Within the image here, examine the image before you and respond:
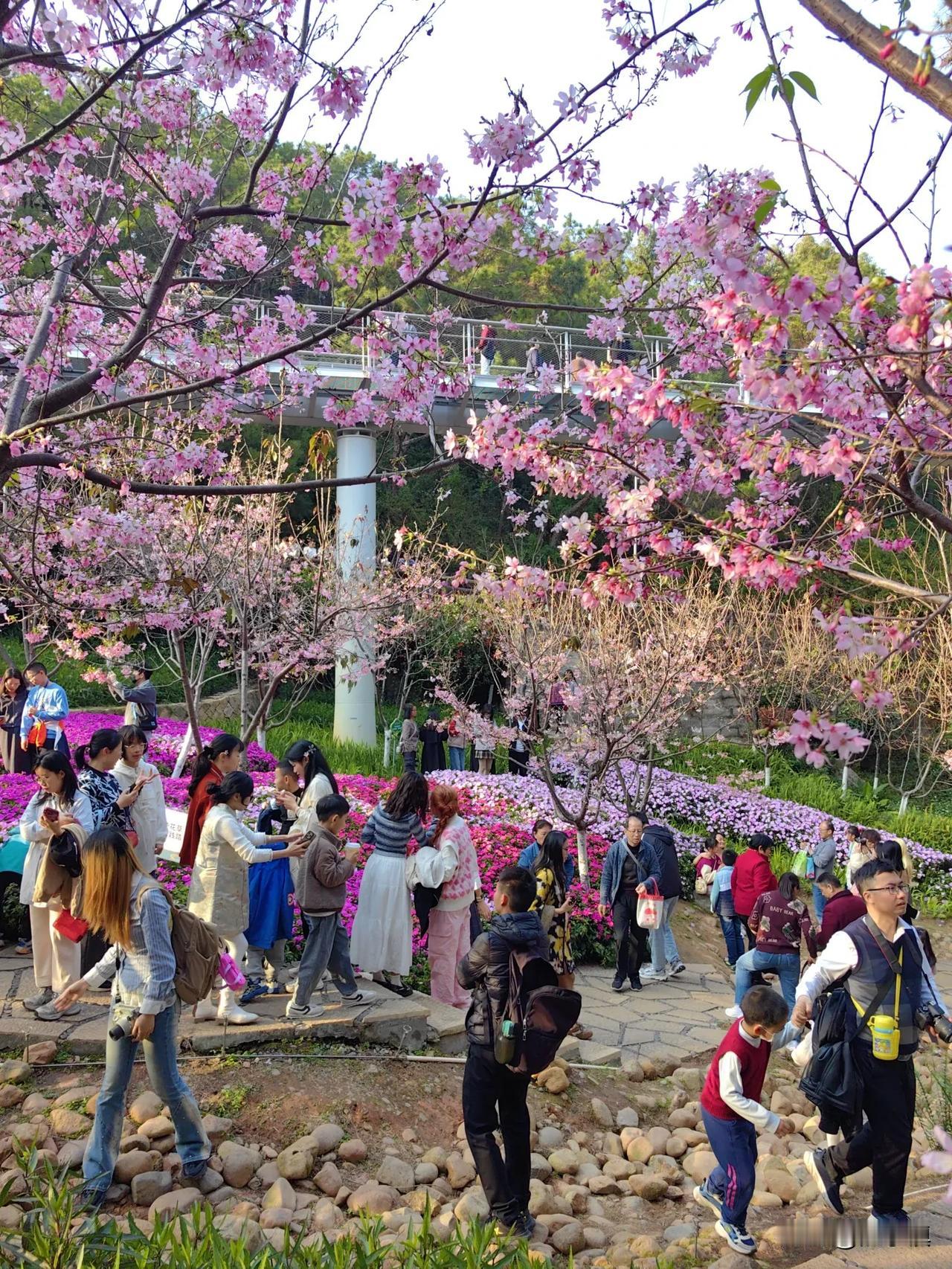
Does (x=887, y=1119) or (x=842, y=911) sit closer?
(x=887, y=1119)

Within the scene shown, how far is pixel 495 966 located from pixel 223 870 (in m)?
2.00

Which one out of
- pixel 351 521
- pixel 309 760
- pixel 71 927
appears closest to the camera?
pixel 71 927

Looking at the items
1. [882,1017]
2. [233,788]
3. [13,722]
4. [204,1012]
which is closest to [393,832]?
[233,788]

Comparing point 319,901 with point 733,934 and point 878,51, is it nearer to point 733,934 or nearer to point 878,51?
point 733,934

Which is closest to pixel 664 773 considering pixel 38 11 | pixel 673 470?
pixel 673 470

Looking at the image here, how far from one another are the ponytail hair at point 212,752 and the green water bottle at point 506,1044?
275cm

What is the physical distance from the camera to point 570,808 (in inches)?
543

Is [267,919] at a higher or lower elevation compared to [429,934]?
higher

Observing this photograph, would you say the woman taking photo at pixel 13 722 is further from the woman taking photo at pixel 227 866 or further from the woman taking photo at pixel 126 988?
the woman taking photo at pixel 126 988

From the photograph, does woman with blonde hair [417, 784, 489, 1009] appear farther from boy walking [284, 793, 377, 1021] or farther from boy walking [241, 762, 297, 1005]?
boy walking [241, 762, 297, 1005]

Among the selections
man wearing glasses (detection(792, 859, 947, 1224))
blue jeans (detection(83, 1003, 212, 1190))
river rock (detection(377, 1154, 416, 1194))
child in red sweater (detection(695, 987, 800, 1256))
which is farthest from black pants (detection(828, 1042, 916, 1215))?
blue jeans (detection(83, 1003, 212, 1190))

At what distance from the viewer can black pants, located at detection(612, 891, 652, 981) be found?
8.65 metres

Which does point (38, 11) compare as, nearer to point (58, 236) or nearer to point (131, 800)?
point (58, 236)

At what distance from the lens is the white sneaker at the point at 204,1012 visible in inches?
221
